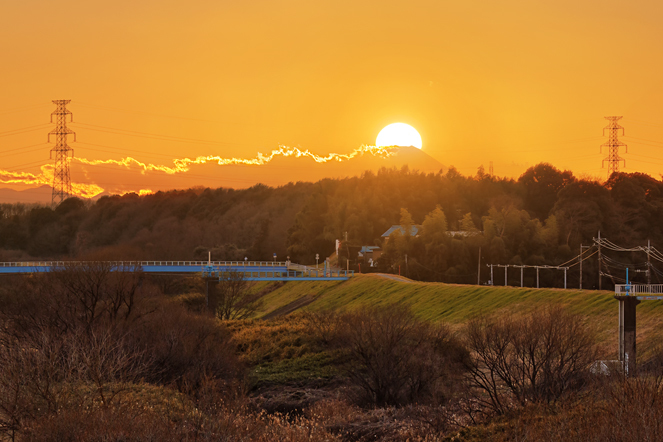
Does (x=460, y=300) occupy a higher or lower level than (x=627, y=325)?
lower

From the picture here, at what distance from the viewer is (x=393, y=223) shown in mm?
139875

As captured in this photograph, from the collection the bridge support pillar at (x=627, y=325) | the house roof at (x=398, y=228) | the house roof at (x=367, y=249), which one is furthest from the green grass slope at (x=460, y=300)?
the house roof at (x=398, y=228)

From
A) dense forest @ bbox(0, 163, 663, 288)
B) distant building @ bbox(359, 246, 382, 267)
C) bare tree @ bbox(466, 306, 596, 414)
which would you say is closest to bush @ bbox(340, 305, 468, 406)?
bare tree @ bbox(466, 306, 596, 414)

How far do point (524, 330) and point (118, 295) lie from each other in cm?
3250

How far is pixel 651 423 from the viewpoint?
20.4 metres

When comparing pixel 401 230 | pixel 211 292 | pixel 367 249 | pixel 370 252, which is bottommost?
pixel 211 292

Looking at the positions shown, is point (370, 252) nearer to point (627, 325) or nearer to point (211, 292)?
point (211, 292)

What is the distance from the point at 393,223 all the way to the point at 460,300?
239ft

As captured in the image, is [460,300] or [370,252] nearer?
[460,300]

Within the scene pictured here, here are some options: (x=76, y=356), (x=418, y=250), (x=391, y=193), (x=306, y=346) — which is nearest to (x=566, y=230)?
(x=418, y=250)

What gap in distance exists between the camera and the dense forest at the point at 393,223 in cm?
9919

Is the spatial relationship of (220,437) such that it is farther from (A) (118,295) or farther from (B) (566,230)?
(B) (566,230)

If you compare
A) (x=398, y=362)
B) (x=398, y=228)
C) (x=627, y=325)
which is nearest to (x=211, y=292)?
(x=398, y=362)

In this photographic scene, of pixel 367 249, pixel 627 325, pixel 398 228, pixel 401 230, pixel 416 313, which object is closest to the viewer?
pixel 627 325
